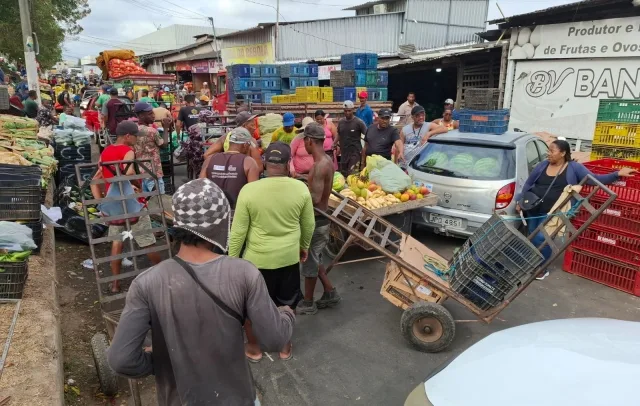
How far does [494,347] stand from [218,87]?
102 ft

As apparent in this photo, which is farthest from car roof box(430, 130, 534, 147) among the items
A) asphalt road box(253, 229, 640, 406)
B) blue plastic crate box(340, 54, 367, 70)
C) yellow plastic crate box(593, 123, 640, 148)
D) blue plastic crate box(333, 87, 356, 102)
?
blue plastic crate box(340, 54, 367, 70)

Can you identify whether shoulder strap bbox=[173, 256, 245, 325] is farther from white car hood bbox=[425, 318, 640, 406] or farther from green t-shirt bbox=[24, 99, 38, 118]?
green t-shirt bbox=[24, 99, 38, 118]

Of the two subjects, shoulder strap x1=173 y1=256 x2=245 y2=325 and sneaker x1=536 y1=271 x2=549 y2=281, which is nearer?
shoulder strap x1=173 y1=256 x2=245 y2=325

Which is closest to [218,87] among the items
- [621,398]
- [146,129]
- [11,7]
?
[11,7]

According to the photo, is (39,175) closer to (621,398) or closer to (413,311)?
(413,311)

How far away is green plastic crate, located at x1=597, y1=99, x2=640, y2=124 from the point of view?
681 cm

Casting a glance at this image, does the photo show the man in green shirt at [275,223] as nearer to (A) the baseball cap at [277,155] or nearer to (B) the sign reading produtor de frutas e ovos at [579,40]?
(A) the baseball cap at [277,155]

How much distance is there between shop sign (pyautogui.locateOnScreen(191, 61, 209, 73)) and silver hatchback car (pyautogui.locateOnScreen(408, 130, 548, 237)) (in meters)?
32.0

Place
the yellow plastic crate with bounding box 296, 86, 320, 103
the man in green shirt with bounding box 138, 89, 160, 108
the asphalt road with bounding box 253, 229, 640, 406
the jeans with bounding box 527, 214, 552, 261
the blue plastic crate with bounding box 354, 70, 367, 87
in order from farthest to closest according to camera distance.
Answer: the man in green shirt with bounding box 138, 89, 160, 108
the blue plastic crate with bounding box 354, 70, 367, 87
the yellow plastic crate with bounding box 296, 86, 320, 103
the jeans with bounding box 527, 214, 552, 261
the asphalt road with bounding box 253, 229, 640, 406

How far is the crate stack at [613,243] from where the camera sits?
17.3 feet

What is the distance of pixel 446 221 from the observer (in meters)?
6.48

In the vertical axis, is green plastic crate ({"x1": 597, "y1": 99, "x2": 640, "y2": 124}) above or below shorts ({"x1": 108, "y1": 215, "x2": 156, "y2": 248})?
above

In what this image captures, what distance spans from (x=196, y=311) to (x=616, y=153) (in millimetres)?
7443

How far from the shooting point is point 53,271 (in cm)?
523
